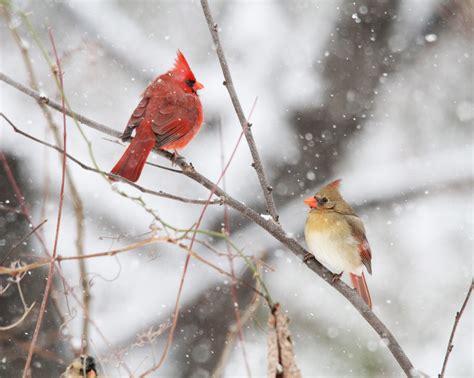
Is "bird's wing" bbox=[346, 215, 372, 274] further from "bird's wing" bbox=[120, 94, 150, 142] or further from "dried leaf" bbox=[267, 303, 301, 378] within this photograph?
"dried leaf" bbox=[267, 303, 301, 378]

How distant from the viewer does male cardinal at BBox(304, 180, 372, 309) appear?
6.35 ft

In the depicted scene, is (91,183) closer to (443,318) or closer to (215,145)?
(215,145)

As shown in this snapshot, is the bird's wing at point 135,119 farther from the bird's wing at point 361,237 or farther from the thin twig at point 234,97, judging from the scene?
the bird's wing at point 361,237

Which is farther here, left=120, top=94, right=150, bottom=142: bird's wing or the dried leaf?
left=120, top=94, right=150, bottom=142: bird's wing

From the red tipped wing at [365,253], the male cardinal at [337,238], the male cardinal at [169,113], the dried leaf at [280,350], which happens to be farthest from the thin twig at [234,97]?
the red tipped wing at [365,253]

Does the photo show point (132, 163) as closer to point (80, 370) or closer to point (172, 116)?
point (172, 116)

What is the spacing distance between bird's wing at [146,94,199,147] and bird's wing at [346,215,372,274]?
1.79ft

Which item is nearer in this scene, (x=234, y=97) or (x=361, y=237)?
(x=234, y=97)

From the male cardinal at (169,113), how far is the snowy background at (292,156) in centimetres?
129

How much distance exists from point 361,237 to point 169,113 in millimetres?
664

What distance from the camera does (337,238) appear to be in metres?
1.96

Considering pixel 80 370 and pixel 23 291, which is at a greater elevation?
pixel 23 291

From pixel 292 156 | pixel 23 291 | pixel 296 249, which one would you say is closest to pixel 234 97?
pixel 296 249

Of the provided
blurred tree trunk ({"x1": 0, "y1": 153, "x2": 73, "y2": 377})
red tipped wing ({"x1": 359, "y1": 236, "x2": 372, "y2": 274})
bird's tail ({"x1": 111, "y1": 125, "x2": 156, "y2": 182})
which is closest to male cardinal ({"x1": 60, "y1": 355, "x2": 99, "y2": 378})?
bird's tail ({"x1": 111, "y1": 125, "x2": 156, "y2": 182})
